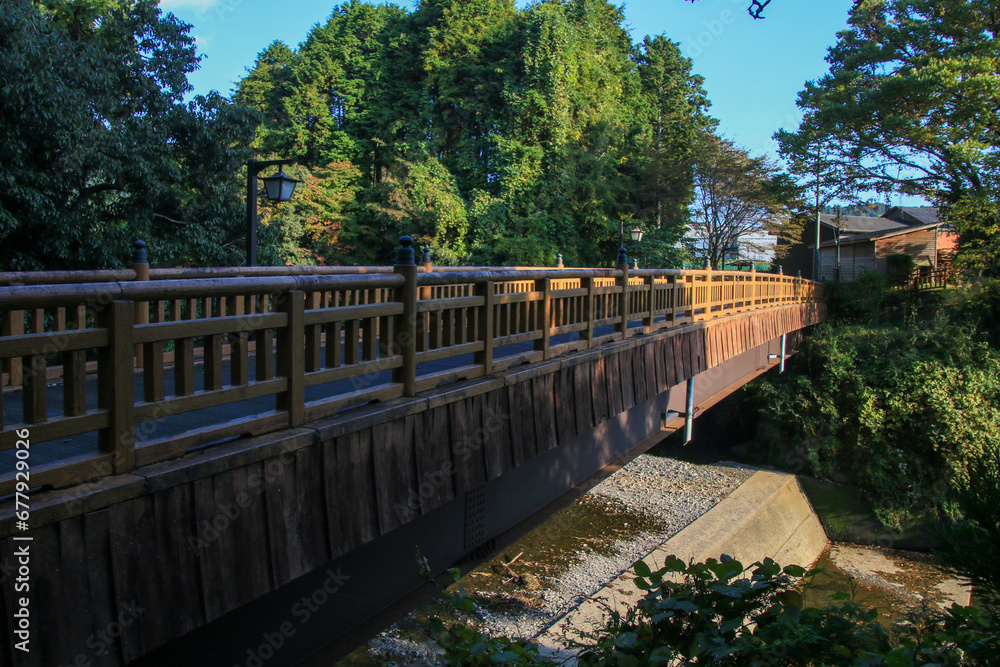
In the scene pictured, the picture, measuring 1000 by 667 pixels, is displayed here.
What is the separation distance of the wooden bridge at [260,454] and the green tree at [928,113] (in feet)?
71.5

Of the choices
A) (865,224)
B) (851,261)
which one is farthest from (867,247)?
(865,224)

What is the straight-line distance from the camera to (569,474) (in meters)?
7.21

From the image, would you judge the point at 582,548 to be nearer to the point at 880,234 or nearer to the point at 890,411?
the point at 890,411

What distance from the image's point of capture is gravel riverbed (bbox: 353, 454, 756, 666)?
13.0 m

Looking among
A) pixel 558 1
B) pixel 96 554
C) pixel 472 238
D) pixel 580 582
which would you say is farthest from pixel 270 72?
pixel 96 554

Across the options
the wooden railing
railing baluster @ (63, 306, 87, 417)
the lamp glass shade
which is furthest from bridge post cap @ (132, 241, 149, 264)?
the lamp glass shade

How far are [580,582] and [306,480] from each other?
13209 mm

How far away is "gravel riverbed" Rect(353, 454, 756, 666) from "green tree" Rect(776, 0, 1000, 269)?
12.6m

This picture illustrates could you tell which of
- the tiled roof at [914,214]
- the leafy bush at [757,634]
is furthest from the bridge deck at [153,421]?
the tiled roof at [914,214]

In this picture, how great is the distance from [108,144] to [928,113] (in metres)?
25.9

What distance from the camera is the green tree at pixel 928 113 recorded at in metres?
22.1

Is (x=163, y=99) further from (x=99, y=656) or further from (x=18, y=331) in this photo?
(x=99, y=656)

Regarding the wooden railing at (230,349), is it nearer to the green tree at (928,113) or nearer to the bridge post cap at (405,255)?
the bridge post cap at (405,255)

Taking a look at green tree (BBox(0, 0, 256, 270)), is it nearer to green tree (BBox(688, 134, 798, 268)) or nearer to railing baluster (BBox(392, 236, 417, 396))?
railing baluster (BBox(392, 236, 417, 396))
